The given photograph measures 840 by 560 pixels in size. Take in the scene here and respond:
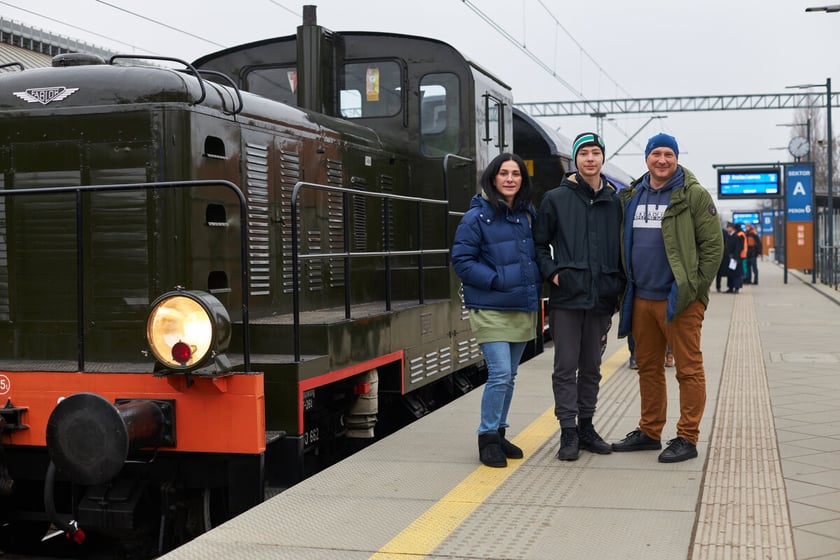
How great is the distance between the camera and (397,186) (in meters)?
7.16

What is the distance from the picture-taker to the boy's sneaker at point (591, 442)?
5152mm

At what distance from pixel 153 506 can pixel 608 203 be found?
2.83 metres

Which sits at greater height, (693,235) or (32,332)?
(693,235)

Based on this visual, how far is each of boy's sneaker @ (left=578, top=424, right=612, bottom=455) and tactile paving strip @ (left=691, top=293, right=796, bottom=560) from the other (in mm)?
568

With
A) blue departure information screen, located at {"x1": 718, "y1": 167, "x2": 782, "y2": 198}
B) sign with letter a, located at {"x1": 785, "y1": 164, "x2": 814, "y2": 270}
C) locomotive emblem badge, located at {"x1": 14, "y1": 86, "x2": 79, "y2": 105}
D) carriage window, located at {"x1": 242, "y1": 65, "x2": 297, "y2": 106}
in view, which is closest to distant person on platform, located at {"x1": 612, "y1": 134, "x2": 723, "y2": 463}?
locomotive emblem badge, located at {"x1": 14, "y1": 86, "x2": 79, "y2": 105}

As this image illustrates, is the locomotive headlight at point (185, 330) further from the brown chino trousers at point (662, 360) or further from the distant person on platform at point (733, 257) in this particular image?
the distant person on platform at point (733, 257)

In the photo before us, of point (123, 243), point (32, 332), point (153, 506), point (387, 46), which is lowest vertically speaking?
point (153, 506)

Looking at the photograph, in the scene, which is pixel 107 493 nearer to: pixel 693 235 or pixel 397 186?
pixel 693 235

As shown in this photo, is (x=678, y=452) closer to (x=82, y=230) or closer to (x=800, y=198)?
(x=82, y=230)

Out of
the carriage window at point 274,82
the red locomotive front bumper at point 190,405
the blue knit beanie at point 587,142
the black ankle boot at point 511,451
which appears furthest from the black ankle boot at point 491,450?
the carriage window at point 274,82

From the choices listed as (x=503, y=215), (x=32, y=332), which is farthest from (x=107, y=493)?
(x=503, y=215)

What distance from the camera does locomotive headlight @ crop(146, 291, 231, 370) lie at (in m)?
3.93

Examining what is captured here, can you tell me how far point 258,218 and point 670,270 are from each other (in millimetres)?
2313

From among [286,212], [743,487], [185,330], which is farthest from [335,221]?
[743,487]
